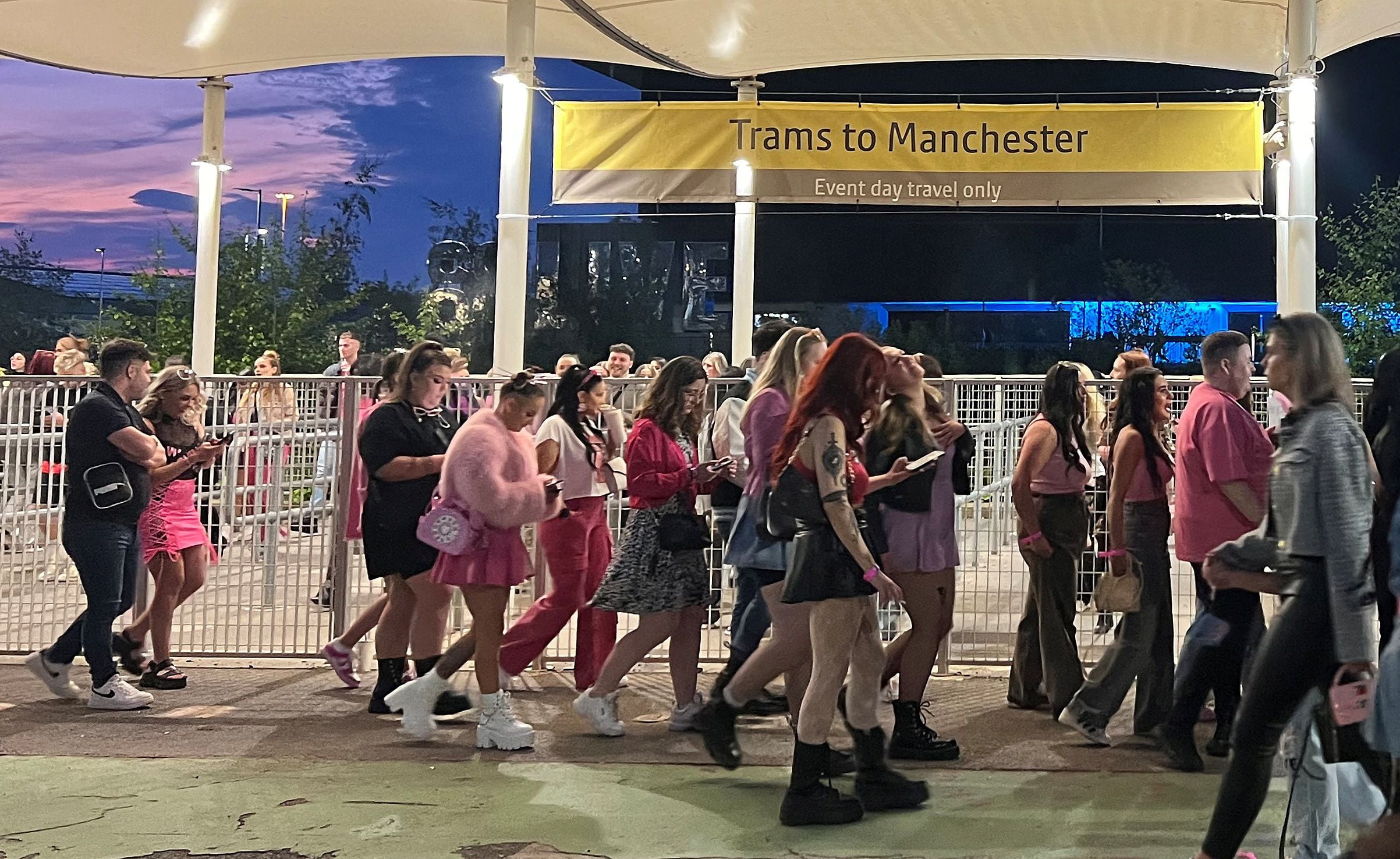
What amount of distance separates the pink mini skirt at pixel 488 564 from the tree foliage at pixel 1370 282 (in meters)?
20.2

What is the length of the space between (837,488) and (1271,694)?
143cm

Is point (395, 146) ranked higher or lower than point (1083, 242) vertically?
higher

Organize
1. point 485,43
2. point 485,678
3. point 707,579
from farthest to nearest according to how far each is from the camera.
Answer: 1. point 485,43
2. point 707,579
3. point 485,678

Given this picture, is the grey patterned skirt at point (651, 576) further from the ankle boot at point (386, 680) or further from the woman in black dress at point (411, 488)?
the ankle boot at point (386, 680)

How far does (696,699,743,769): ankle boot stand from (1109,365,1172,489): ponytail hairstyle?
6.78 ft

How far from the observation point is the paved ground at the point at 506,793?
162 inches

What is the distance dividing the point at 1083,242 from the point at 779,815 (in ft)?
108

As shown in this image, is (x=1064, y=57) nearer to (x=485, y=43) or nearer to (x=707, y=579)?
(x=485, y=43)

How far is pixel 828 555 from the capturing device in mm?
4152

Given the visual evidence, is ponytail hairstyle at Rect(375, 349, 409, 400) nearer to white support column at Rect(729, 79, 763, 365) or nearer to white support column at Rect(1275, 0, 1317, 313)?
white support column at Rect(729, 79, 763, 365)

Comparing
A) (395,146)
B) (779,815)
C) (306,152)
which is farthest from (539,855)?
(395,146)

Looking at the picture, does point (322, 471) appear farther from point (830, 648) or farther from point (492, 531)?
point (830, 648)

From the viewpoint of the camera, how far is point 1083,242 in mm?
34906

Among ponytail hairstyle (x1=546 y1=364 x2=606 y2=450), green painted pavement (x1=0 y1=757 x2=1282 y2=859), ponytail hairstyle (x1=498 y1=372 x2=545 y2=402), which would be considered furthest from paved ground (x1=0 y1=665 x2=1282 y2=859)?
ponytail hairstyle (x1=498 y1=372 x2=545 y2=402)
